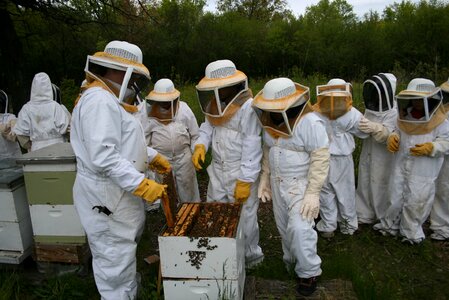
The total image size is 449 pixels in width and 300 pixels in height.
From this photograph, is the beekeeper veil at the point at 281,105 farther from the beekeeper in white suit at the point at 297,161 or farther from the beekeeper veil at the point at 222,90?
the beekeeper veil at the point at 222,90

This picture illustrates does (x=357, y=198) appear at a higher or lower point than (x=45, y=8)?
lower

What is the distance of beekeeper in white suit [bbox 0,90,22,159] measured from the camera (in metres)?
5.35

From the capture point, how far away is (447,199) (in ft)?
13.9

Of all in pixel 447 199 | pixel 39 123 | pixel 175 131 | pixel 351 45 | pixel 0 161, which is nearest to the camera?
pixel 0 161

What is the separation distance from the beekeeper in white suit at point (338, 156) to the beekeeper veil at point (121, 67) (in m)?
2.32

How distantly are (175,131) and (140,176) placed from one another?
2.10m

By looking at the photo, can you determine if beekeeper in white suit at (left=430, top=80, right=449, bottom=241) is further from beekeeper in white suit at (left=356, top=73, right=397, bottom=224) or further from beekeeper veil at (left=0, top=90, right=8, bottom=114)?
beekeeper veil at (left=0, top=90, right=8, bottom=114)

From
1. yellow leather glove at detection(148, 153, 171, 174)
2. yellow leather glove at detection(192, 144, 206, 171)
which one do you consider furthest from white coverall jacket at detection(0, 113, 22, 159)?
yellow leather glove at detection(192, 144, 206, 171)

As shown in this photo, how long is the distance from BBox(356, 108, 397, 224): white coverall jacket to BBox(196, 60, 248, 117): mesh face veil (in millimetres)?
1937

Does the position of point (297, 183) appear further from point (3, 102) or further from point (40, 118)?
point (3, 102)

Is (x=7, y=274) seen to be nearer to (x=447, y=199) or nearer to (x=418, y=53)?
(x=447, y=199)

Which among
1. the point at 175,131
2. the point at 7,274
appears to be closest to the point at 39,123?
the point at 175,131

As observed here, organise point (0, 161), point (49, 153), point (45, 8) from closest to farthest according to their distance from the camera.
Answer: point (49, 153), point (0, 161), point (45, 8)

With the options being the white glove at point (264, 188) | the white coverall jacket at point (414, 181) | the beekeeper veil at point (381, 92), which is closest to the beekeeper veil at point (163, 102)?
the white glove at point (264, 188)
